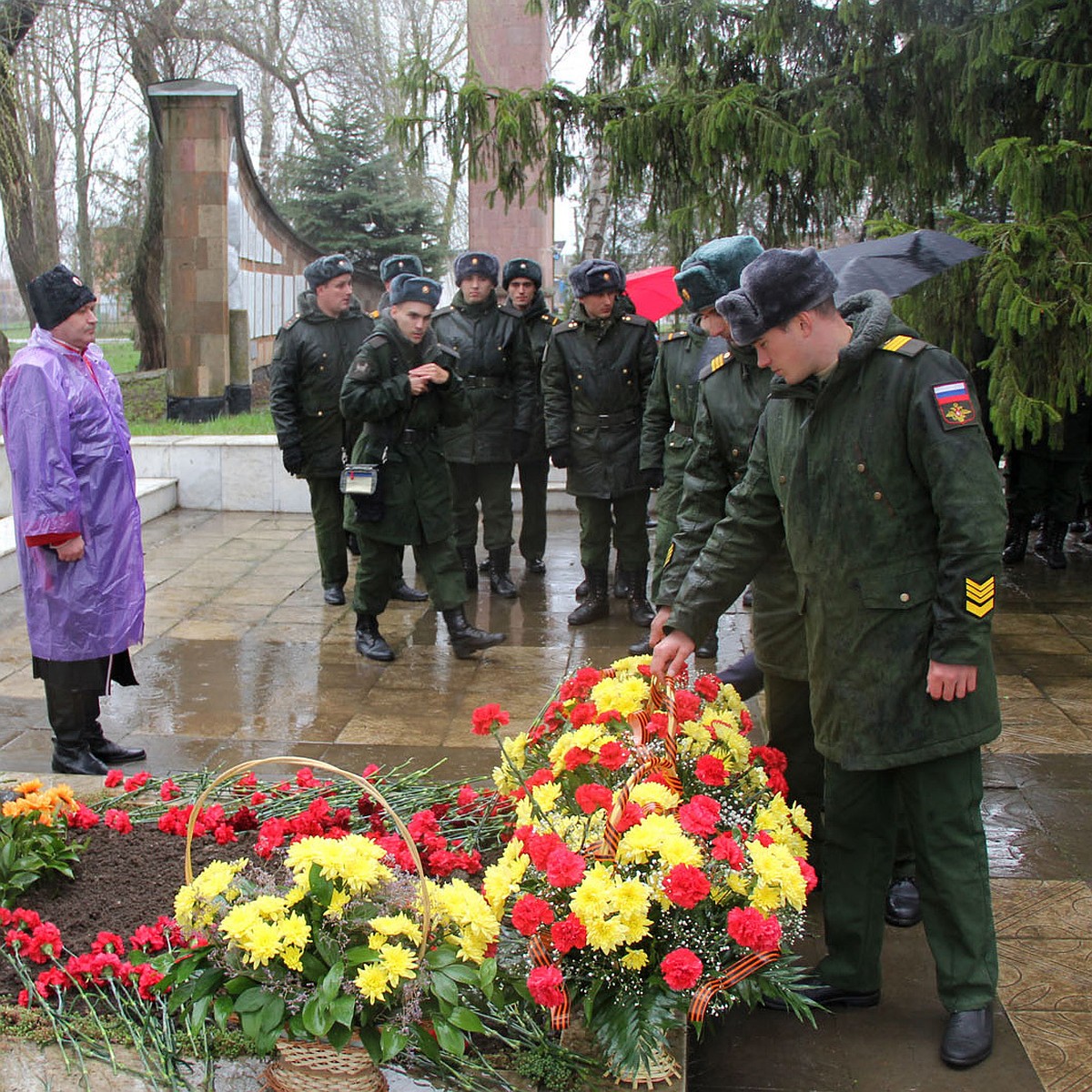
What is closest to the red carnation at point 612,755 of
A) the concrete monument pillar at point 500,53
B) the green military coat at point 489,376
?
the green military coat at point 489,376

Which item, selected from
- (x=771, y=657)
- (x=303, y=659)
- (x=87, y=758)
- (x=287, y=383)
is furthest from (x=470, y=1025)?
(x=287, y=383)

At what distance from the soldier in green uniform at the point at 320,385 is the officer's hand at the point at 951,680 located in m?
4.94

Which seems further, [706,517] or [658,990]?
[706,517]

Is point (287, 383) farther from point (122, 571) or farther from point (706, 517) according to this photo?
point (706, 517)

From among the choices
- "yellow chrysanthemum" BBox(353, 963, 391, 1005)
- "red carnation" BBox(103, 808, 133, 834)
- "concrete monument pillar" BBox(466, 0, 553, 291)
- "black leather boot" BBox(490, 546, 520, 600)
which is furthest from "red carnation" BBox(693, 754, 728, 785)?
"concrete monument pillar" BBox(466, 0, 553, 291)

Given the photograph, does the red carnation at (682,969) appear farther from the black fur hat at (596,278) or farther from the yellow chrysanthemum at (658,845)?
the black fur hat at (596,278)

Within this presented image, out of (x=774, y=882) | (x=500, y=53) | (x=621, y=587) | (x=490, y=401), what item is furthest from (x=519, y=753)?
(x=500, y=53)

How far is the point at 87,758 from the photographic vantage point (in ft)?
16.7

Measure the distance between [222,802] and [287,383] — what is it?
11.7 feet

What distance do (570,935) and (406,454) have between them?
3951 millimetres

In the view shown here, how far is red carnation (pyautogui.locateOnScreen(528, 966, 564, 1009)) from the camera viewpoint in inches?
109

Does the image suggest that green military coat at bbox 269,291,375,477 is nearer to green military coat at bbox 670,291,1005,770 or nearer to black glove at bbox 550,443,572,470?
black glove at bbox 550,443,572,470

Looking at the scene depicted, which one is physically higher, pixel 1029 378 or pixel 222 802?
pixel 1029 378

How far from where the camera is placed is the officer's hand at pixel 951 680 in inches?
118
